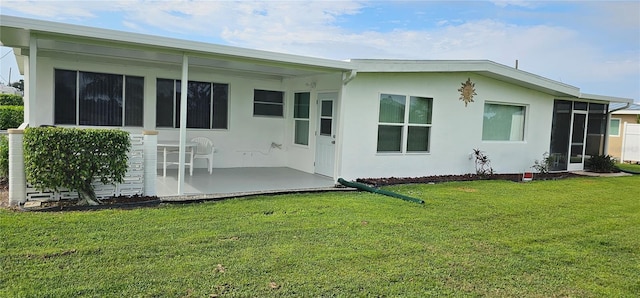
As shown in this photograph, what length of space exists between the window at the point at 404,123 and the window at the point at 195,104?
12.3ft

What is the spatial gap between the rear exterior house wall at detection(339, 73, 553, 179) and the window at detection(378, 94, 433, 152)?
0.14 m

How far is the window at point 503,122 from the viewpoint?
11.2m

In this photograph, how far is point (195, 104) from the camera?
32.7 ft

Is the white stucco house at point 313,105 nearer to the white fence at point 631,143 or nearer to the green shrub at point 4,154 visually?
the green shrub at point 4,154

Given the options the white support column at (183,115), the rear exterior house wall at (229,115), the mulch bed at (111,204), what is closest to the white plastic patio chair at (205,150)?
the rear exterior house wall at (229,115)

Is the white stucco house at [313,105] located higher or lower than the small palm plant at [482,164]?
higher

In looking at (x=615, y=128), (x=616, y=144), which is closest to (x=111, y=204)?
(x=616, y=144)

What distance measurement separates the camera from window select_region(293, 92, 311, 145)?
412 inches

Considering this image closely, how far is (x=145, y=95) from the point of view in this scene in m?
9.27

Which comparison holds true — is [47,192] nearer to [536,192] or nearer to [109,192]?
[109,192]

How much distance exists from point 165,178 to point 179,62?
236 centimetres

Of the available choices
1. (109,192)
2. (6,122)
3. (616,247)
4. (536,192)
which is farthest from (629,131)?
(6,122)

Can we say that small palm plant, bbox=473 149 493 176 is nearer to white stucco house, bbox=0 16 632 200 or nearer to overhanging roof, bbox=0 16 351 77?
white stucco house, bbox=0 16 632 200

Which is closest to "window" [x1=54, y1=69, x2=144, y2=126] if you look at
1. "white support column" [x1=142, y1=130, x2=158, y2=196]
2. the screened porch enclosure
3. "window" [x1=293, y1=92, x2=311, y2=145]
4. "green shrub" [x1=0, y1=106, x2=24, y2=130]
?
"white support column" [x1=142, y1=130, x2=158, y2=196]
